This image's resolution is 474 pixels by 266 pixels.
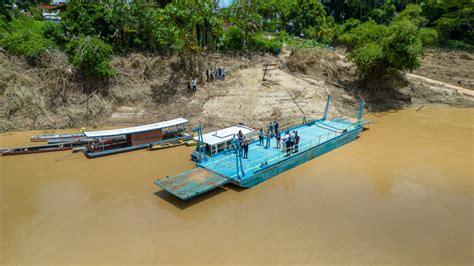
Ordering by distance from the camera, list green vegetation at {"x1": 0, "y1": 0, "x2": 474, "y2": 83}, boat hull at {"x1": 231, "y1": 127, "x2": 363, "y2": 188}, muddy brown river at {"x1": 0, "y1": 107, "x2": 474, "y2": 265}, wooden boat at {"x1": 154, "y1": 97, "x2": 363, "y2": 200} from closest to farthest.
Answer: muddy brown river at {"x1": 0, "y1": 107, "x2": 474, "y2": 265} → wooden boat at {"x1": 154, "y1": 97, "x2": 363, "y2": 200} → boat hull at {"x1": 231, "y1": 127, "x2": 363, "y2": 188} → green vegetation at {"x1": 0, "y1": 0, "x2": 474, "y2": 83}

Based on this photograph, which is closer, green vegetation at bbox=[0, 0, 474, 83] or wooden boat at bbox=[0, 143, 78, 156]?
wooden boat at bbox=[0, 143, 78, 156]

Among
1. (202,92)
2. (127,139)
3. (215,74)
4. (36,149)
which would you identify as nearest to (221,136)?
(127,139)

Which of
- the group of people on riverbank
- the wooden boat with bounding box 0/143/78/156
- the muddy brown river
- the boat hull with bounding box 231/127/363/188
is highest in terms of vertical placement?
the group of people on riverbank

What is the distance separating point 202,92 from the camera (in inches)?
1043

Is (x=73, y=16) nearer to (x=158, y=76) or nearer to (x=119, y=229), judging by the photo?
(x=158, y=76)

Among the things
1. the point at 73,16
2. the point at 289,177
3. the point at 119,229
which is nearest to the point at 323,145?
the point at 289,177

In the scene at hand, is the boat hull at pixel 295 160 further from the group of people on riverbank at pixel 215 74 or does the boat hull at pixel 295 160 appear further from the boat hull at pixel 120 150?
the group of people on riverbank at pixel 215 74

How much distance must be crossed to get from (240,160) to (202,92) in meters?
13.6

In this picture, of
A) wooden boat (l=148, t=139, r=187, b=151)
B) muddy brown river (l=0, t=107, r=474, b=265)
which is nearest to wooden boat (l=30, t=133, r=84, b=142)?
muddy brown river (l=0, t=107, r=474, b=265)

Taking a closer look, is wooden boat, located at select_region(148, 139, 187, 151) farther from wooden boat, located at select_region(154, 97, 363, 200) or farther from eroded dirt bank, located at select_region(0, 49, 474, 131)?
eroded dirt bank, located at select_region(0, 49, 474, 131)

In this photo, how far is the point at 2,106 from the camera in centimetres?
2200

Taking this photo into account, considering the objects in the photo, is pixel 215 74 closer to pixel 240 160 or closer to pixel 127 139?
pixel 127 139

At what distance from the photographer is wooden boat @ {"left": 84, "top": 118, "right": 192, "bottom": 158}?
1777 cm

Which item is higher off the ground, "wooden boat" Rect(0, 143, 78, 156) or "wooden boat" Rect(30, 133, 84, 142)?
"wooden boat" Rect(30, 133, 84, 142)
